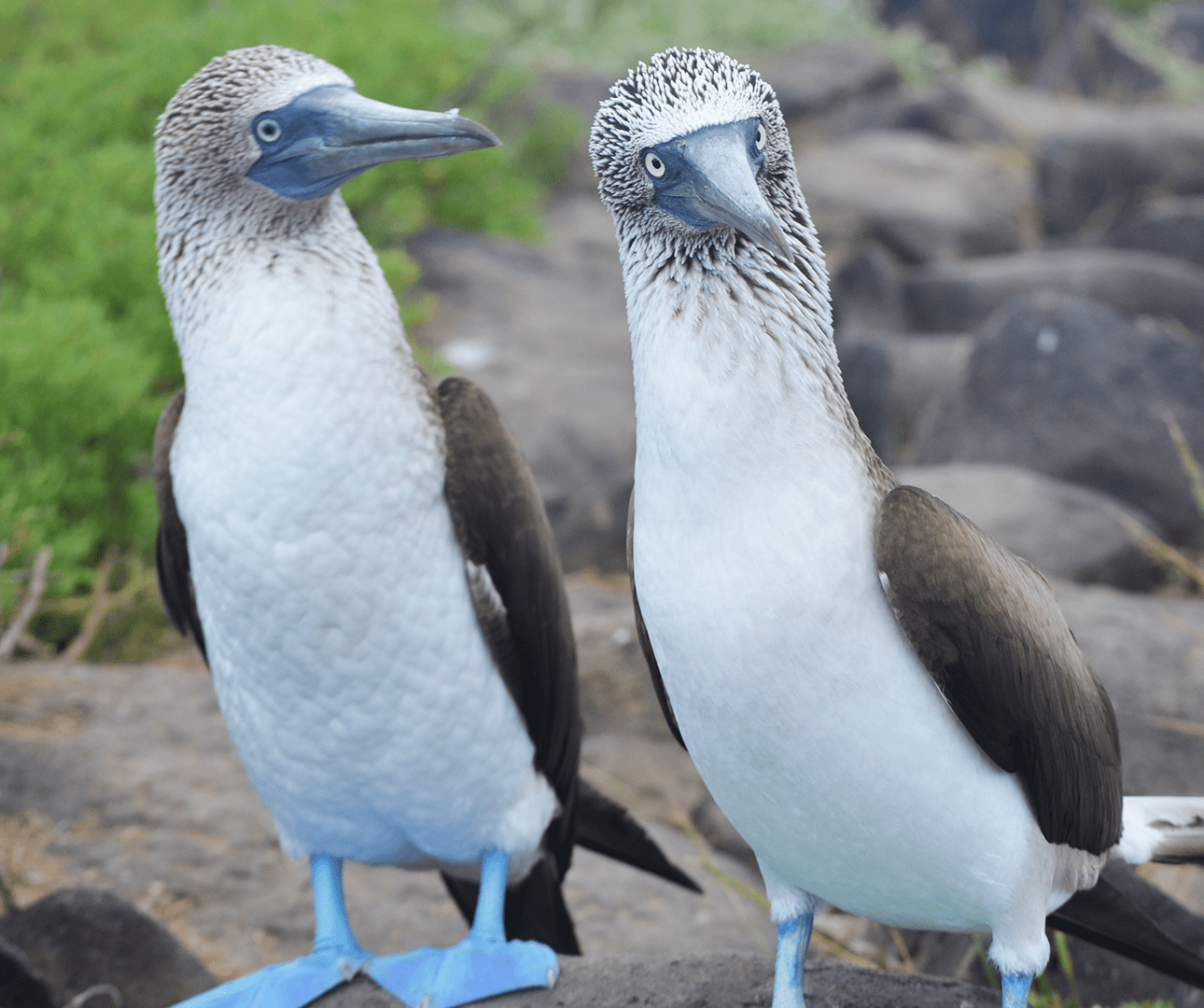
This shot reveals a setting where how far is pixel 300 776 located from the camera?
269 centimetres

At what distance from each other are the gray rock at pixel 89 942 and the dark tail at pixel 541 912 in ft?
3.04

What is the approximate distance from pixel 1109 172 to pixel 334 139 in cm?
1196

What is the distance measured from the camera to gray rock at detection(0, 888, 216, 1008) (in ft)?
10.0

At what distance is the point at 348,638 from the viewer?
250 cm

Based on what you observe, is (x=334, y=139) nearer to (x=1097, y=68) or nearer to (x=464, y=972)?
(x=464, y=972)

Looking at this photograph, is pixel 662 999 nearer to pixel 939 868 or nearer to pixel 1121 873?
pixel 939 868

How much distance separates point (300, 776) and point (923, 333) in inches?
304

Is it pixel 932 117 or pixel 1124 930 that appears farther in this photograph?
pixel 932 117

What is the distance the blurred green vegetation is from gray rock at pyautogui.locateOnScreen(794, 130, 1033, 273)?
3.14 m

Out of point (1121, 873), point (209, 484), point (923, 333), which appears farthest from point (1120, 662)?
point (923, 333)

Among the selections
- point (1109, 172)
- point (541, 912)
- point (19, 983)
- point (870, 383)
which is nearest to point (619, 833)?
point (541, 912)

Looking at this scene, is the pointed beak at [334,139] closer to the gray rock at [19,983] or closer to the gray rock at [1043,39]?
the gray rock at [19,983]

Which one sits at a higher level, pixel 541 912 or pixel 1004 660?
pixel 1004 660

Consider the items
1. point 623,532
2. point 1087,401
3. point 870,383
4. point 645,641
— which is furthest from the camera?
point 870,383
